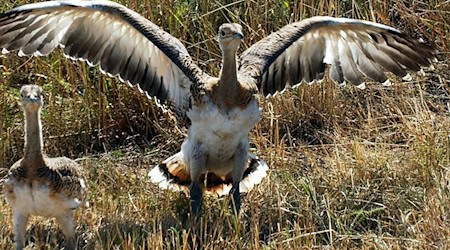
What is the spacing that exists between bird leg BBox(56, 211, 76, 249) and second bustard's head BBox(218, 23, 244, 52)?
1.47m

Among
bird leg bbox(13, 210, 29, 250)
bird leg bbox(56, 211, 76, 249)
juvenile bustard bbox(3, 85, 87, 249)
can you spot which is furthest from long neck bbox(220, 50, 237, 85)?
bird leg bbox(13, 210, 29, 250)

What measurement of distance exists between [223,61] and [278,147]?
3.77 feet

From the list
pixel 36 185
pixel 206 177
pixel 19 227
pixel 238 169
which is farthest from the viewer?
pixel 206 177

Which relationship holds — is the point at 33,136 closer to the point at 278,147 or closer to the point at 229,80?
the point at 229,80

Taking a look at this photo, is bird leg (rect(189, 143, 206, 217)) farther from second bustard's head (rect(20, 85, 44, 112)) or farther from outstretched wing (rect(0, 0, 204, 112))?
second bustard's head (rect(20, 85, 44, 112))

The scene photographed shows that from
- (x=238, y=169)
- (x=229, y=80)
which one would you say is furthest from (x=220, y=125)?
(x=238, y=169)

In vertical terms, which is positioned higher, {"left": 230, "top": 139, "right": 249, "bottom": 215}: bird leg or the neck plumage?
the neck plumage

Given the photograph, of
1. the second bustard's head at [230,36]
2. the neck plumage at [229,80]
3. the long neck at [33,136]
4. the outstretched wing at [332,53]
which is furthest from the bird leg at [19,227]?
the outstretched wing at [332,53]

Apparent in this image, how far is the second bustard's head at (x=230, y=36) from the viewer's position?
6.60 m

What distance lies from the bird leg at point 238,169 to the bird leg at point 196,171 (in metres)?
0.22

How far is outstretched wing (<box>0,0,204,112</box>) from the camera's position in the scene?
275 inches

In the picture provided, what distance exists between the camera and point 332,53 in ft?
25.2

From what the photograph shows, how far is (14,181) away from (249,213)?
5.58ft

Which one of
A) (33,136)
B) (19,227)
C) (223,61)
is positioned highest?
(223,61)
